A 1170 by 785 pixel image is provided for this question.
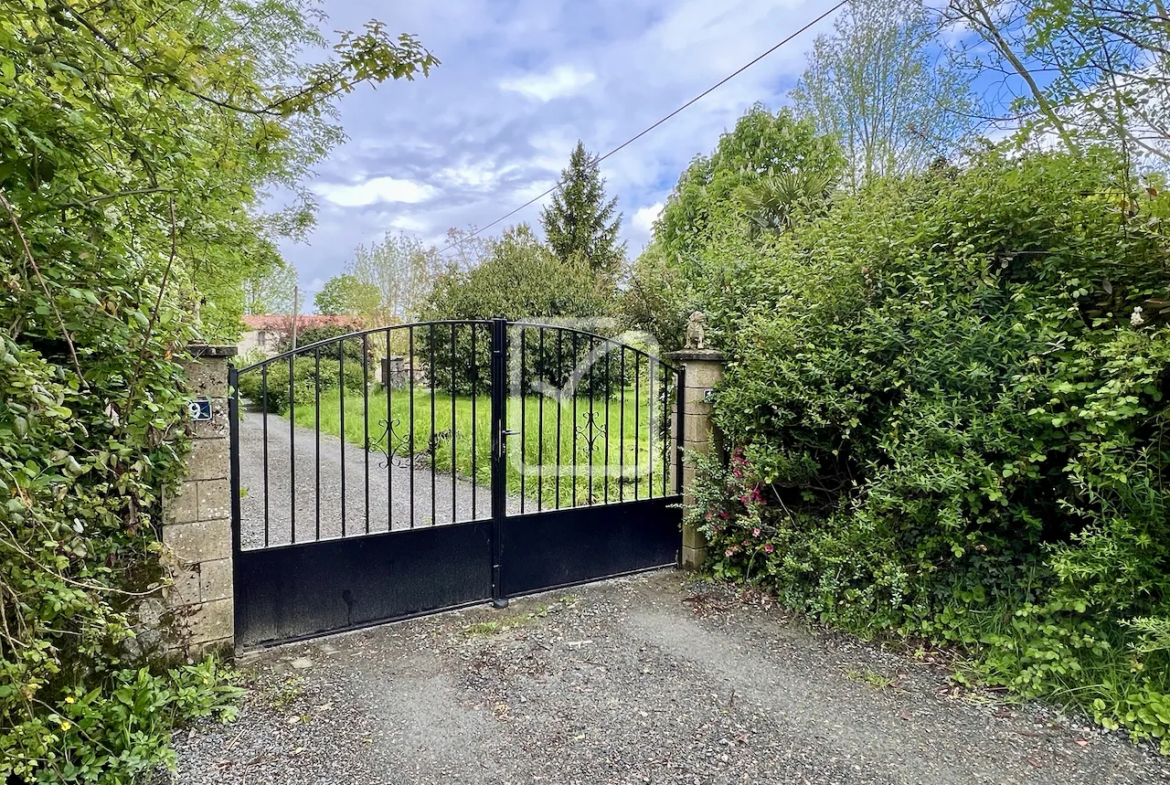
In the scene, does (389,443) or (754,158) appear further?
(754,158)

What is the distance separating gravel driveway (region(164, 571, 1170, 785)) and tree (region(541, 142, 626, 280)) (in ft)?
54.2

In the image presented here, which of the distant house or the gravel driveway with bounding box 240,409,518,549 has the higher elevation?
the distant house

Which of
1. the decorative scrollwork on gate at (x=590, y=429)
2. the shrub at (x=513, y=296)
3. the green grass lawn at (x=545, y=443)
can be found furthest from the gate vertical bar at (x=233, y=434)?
the shrub at (x=513, y=296)

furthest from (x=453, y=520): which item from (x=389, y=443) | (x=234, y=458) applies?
(x=234, y=458)

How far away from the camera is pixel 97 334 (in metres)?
1.79

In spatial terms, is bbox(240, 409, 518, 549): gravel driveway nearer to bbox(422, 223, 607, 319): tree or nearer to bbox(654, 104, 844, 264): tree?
bbox(422, 223, 607, 319): tree

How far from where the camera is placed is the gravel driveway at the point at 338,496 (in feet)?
15.5

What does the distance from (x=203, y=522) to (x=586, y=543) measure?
→ 2213 millimetres

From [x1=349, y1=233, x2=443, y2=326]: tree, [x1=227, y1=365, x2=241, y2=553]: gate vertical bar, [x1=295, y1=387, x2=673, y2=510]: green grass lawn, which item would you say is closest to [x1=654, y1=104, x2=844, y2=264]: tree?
[x1=295, y1=387, x2=673, y2=510]: green grass lawn

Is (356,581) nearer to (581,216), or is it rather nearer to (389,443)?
(389,443)

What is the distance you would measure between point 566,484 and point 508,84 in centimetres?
514

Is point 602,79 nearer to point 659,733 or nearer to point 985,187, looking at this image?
point 985,187

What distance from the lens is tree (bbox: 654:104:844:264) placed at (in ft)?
37.1

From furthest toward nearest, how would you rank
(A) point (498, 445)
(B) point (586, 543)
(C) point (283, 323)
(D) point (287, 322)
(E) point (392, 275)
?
1. (E) point (392, 275)
2. (C) point (283, 323)
3. (D) point (287, 322)
4. (B) point (586, 543)
5. (A) point (498, 445)
